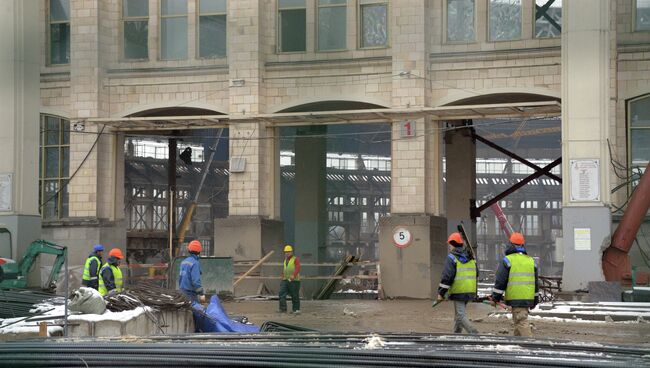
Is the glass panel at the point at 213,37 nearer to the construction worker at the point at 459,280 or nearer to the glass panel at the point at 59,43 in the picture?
the glass panel at the point at 59,43

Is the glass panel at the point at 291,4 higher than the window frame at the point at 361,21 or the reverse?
higher

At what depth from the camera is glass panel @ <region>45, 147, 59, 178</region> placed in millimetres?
37281

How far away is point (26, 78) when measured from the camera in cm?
3256

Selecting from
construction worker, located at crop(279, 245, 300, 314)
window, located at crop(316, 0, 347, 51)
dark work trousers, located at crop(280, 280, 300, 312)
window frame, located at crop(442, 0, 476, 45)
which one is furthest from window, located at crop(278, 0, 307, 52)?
dark work trousers, located at crop(280, 280, 300, 312)

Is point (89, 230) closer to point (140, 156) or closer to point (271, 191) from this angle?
point (271, 191)

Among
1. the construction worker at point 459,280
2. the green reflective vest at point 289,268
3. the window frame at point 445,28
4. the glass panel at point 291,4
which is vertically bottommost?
the green reflective vest at point 289,268

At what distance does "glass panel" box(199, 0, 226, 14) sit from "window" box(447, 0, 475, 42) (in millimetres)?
7443

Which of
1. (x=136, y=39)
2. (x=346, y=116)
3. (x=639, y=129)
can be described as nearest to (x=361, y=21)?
(x=346, y=116)

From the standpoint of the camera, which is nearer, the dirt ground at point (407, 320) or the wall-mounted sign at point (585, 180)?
the dirt ground at point (407, 320)

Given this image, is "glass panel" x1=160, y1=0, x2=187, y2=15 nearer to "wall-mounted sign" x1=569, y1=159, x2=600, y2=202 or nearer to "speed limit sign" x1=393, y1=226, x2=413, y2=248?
"speed limit sign" x1=393, y1=226, x2=413, y2=248

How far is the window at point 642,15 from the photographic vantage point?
32.3 m

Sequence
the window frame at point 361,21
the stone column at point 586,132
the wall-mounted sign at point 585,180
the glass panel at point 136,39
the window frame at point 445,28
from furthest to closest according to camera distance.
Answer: the glass panel at point 136,39 → the window frame at point 361,21 → the window frame at point 445,28 → the wall-mounted sign at point 585,180 → the stone column at point 586,132

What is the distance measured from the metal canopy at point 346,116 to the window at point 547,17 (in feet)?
8.21

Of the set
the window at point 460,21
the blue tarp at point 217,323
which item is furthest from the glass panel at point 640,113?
the blue tarp at point 217,323
